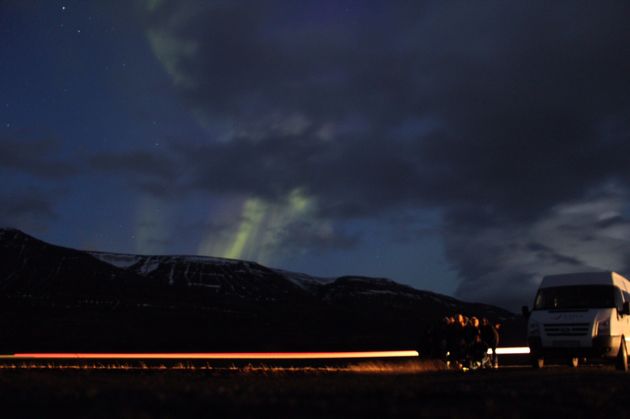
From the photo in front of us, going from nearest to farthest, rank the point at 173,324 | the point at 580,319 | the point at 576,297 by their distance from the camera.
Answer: the point at 580,319
the point at 576,297
the point at 173,324

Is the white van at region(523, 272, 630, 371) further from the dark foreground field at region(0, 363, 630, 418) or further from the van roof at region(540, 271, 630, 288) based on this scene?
the dark foreground field at region(0, 363, 630, 418)

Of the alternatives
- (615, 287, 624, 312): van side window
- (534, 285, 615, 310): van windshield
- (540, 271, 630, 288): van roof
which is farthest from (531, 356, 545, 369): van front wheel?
(615, 287, 624, 312): van side window

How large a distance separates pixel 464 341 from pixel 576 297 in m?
3.44

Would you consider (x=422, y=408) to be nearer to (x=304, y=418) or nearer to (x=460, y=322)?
(x=304, y=418)

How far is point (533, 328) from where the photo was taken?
68.3ft

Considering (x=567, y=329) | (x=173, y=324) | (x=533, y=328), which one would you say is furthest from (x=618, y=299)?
(x=173, y=324)

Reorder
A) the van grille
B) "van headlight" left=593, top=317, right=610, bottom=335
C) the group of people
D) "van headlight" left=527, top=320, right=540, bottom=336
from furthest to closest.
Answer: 1. the group of people
2. "van headlight" left=527, top=320, right=540, bottom=336
3. the van grille
4. "van headlight" left=593, top=317, right=610, bottom=335

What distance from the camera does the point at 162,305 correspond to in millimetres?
157125

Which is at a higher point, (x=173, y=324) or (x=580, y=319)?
(x=173, y=324)

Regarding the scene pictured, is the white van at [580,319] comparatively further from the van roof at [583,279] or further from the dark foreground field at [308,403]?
the dark foreground field at [308,403]

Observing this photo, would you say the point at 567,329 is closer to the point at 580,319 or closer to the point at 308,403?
the point at 580,319

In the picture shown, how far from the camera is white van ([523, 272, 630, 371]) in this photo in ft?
64.7

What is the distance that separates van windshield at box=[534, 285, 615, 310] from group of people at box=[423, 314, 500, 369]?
1.67 metres

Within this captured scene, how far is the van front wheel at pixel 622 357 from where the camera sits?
20.1m
